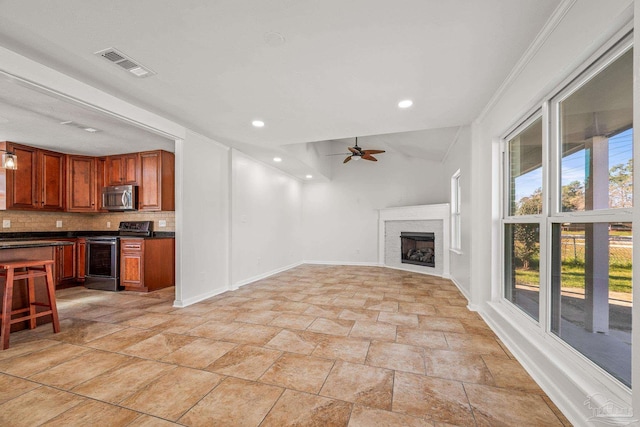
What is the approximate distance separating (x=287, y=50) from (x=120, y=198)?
4.79 metres

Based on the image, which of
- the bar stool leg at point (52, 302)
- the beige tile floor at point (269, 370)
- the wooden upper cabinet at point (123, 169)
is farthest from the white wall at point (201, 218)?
the wooden upper cabinet at point (123, 169)

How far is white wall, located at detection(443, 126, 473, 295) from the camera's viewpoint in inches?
159

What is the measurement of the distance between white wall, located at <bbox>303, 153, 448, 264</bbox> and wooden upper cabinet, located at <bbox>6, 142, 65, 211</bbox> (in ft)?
17.8

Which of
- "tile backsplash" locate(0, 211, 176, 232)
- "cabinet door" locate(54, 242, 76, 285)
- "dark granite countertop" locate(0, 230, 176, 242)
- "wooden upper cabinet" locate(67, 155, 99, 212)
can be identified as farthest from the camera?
"wooden upper cabinet" locate(67, 155, 99, 212)

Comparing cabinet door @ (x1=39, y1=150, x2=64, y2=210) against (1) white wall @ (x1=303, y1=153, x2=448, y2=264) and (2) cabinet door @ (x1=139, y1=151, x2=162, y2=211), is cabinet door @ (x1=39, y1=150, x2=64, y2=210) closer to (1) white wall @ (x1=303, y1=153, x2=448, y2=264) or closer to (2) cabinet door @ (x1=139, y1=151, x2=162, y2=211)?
(2) cabinet door @ (x1=139, y1=151, x2=162, y2=211)

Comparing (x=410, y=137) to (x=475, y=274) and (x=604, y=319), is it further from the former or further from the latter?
(x=604, y=319)

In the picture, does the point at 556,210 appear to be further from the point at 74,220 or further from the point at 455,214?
the point at 74,220

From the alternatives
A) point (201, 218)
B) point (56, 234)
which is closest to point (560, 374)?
point (201, 218)

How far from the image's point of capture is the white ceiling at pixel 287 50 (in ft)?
5.60

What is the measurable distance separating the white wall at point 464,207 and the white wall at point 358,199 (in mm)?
1711

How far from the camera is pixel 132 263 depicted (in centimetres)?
484

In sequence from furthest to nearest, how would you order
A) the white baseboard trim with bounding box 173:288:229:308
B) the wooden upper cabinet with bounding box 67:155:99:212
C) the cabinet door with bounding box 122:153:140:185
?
1. the wooden upper cabinet with bounding box 67:155:99:212
2. the cabinet door with bounding box 122:153:140:185
3. the white baseboard trim with bounding box 173:288:229:308

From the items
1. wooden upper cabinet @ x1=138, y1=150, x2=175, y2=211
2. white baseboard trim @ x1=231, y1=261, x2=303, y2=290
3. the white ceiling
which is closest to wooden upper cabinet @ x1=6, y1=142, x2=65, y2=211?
wooden upper cabinet @ x1=138, y1=150, x2=175, y2=211

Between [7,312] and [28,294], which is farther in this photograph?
[28,294]
